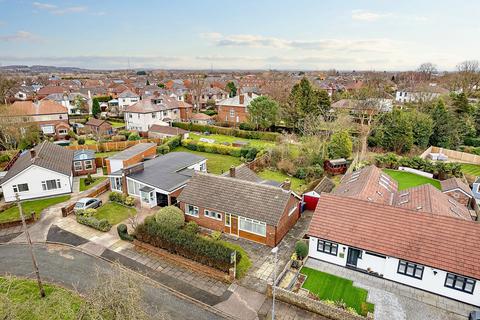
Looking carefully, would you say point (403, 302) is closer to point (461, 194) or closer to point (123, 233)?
point (461, 194)

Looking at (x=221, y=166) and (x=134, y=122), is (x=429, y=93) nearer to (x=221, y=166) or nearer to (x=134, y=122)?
(x=221, y=166)

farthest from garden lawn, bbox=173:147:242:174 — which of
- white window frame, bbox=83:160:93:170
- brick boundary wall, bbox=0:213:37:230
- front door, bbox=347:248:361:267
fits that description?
front door, bbox=347:248:361:267

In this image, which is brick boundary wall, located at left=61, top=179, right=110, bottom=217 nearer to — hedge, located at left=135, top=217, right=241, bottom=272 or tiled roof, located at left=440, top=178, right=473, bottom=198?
hedge, located at left=135, top=217, right=241, bottom=272

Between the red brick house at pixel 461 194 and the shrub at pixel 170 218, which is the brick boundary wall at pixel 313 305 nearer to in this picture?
the shrub at pixel 170 218

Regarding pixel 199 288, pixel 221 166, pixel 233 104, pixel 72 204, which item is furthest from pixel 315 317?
pixel 233 104

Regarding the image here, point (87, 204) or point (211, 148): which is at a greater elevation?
point (211, 148)

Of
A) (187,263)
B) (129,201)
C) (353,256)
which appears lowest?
(187,263)

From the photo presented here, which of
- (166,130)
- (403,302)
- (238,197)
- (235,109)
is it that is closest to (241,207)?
(238,197)

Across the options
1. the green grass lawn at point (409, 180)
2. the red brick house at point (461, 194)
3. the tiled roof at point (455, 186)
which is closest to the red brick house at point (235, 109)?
the green grass lawn at point (409, 180)
